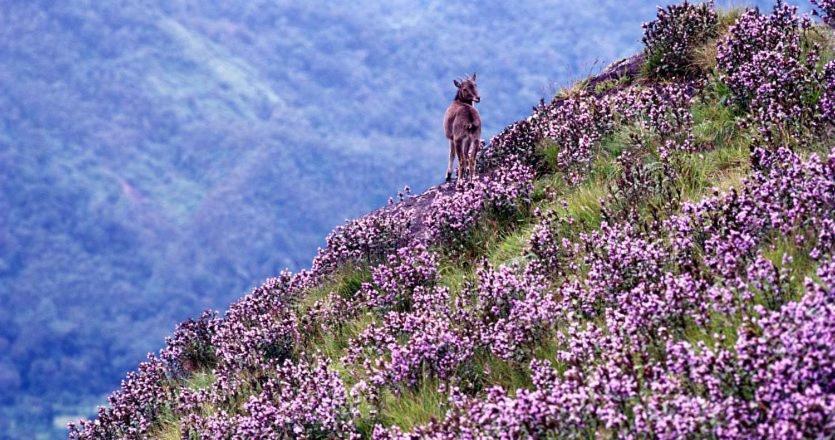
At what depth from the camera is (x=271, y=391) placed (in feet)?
22.9

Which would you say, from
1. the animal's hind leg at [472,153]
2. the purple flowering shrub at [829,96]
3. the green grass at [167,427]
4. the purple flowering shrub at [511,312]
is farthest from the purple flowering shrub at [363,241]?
the purple flowering shrub at [829,96]

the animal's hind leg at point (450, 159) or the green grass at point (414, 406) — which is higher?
the animal's hind leg at point (450, 159)

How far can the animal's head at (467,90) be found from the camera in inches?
503

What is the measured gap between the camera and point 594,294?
5695 mm

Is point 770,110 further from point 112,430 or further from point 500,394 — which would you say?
point 112,430

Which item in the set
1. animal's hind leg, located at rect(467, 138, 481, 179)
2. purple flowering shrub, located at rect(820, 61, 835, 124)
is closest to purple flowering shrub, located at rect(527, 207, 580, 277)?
purple flowering shrub, located at rect(820, 61, 835, 124)

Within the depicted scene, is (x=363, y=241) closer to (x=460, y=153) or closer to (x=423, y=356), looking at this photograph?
(x=460, y=153)

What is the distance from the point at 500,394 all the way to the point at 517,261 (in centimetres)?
325

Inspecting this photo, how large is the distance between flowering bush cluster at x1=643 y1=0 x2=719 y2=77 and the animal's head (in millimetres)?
2500

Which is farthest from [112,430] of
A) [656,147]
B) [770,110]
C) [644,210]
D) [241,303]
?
[770,110]

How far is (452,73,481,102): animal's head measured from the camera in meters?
12.8

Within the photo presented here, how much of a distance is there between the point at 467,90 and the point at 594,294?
7.48m

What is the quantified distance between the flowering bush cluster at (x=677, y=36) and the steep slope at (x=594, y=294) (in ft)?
0.11

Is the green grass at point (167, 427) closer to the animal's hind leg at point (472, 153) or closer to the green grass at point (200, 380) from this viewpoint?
the green grass at point (200, 380)
